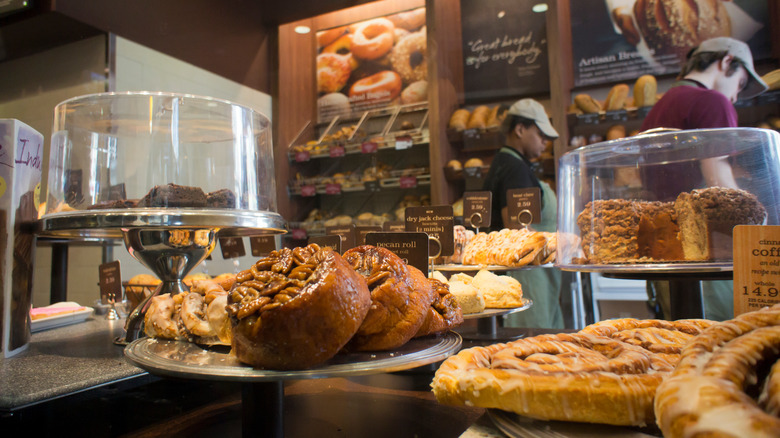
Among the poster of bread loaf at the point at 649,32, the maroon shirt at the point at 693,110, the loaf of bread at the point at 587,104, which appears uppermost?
the poster of bread loaf at the point at 649,32

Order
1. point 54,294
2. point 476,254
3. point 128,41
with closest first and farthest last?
point 476,254
point 54,294
point 128,41

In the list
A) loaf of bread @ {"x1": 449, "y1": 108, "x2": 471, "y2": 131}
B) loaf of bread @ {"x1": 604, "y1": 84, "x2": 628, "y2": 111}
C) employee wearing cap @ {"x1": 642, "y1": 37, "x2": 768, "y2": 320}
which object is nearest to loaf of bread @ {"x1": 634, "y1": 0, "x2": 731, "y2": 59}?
loaf of bread @ {"x1": 604, "y1": 84, "x2": 628, "y2": 111}

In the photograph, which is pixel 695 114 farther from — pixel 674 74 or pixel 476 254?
pixel 674 74

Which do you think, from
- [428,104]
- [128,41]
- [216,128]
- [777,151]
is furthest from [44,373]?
[428,104]

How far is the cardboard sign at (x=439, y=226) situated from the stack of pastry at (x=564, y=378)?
905 mm

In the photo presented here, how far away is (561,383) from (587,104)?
354cm

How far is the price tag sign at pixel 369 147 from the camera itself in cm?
439

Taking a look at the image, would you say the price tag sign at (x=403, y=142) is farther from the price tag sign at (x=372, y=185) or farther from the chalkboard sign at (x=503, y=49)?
the chalkboard sign at (x=503, y=49)

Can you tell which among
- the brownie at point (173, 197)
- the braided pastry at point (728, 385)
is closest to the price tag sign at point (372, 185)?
the brownie at point (173, 197)

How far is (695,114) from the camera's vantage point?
2.44m

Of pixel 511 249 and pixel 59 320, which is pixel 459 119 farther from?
pixel 59 320

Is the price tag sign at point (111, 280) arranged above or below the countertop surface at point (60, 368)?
above

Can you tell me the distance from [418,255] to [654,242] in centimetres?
91

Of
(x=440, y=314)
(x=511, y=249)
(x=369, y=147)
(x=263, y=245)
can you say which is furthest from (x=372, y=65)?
(x=440, y=314)
